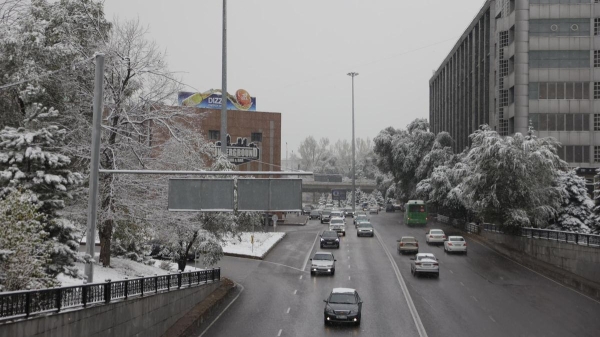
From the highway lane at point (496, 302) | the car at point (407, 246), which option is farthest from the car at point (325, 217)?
the highway lane at point (496, 302)

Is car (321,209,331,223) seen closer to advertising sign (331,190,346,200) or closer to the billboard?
the billboard

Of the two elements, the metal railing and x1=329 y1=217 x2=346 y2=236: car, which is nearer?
the metal railing

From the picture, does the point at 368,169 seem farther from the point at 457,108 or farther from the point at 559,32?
the point at 559,32

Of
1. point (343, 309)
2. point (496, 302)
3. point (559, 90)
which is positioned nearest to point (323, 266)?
point (496, 302)

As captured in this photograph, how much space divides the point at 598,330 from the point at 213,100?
233 feet

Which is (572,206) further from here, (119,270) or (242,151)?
(242,151)

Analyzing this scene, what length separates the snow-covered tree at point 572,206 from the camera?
51531 millimetres

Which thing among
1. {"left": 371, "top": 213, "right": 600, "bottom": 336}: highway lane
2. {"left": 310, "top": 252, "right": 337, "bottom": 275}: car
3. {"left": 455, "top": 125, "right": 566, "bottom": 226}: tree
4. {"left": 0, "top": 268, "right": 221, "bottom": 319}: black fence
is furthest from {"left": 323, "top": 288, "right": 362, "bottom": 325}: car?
{"left": 455, "top": 125, "right": 566, "bottom": 226}: tree

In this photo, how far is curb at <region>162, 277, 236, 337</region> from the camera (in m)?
25.4

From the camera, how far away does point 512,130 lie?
7131 cm

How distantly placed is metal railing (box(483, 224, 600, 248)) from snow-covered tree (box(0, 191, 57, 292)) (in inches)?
1178

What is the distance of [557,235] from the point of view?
42719 mm

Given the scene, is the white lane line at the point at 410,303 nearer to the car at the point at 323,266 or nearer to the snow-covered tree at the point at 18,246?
the car at the point at 323,266

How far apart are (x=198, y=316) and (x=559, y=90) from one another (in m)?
53.6
